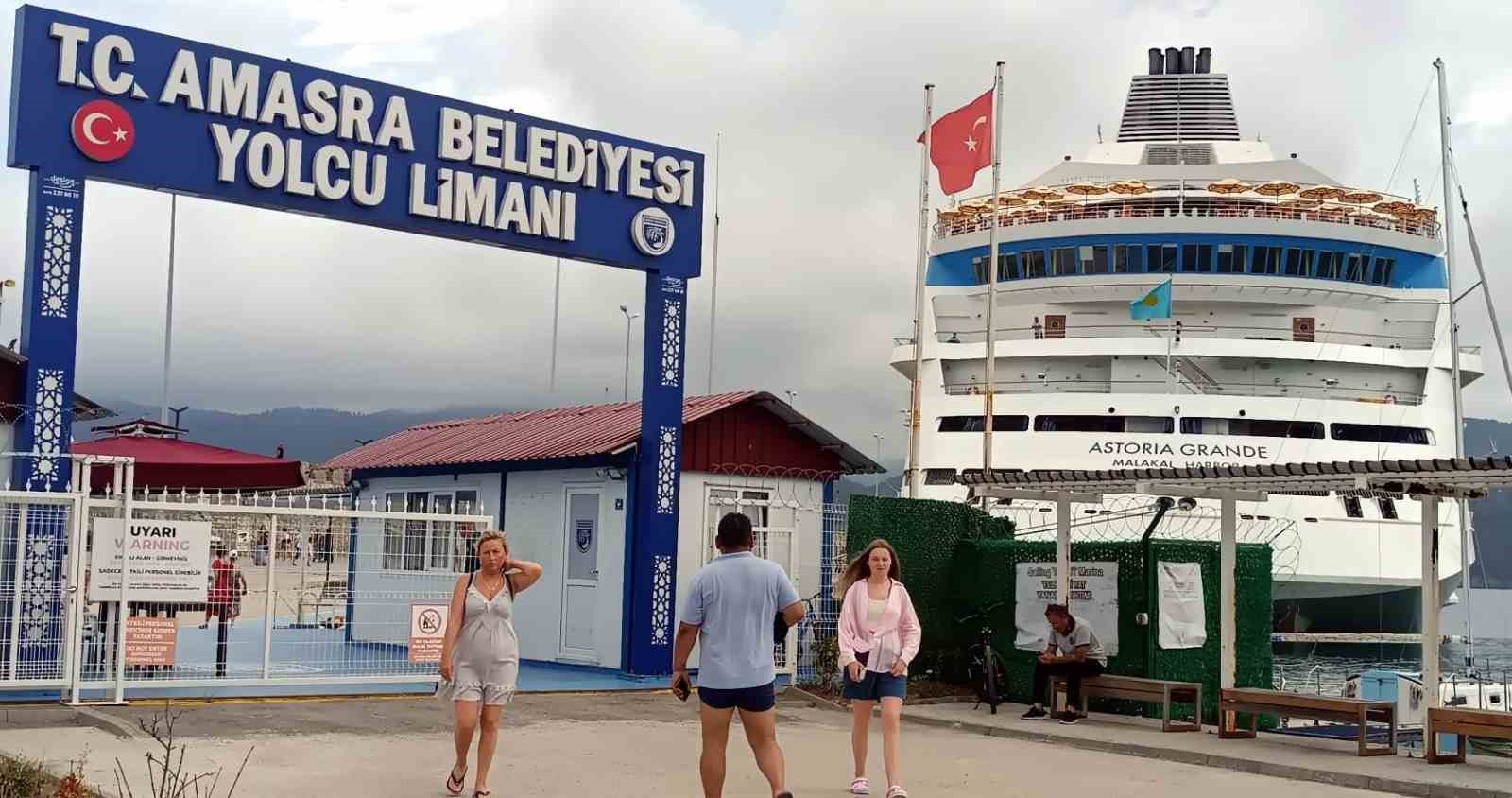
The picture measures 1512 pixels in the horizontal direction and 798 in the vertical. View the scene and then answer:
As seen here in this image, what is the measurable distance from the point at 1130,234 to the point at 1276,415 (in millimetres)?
5505

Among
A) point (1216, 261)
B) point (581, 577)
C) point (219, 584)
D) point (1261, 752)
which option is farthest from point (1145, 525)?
point (219, 584)

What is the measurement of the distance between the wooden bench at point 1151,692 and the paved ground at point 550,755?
1512 mm

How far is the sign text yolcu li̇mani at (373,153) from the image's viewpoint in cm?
1385

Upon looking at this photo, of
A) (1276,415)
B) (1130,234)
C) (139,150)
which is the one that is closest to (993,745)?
(139,150)

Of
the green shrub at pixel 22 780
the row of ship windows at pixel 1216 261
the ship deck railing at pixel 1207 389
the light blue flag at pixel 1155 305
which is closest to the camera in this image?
the green shrub at pixel 22 780

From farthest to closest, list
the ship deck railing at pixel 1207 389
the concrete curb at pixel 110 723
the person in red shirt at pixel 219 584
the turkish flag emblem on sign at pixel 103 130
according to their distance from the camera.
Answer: the ship deck railing at pixel 1207 389 → the person in red shirt at pixel 219 584 → the turkish flag emblem on sign at pixel 103 130 → the concrete curb at pixel 110 723

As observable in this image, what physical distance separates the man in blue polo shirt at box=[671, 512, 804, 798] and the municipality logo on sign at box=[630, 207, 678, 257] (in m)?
9.36

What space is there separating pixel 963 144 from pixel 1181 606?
458 inches

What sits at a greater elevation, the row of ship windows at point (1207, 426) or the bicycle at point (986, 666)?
the row of ship windows at point (1207, 426)

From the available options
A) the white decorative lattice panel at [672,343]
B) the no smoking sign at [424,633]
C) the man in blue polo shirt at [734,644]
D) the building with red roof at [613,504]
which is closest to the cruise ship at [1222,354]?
the building with red roof at [613,504]

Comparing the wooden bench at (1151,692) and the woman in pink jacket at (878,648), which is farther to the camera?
the wooden bench at (1151,692)

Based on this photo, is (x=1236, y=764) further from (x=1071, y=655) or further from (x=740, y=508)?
(x=740, y=508)

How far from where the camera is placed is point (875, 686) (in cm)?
961

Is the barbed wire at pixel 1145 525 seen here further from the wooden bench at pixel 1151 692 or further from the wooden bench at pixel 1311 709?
the wooden bench at pixel 1311 709
